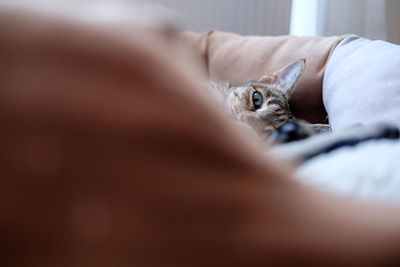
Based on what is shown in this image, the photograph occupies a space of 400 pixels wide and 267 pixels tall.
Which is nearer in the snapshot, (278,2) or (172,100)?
(172,100)

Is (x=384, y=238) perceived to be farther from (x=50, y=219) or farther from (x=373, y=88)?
(x=373, y=88)

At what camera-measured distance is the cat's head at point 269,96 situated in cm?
131

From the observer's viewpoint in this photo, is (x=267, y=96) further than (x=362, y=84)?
Yes

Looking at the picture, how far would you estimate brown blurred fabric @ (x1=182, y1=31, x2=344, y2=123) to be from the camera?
4.36 ft

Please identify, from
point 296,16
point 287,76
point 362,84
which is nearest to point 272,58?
point 287,76

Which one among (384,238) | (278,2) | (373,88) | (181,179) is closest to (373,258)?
(384,238)

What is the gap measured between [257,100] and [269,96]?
0.05m

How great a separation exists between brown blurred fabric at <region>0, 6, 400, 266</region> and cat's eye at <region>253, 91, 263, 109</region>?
3.75 feet

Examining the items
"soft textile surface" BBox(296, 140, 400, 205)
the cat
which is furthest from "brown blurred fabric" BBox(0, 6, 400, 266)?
the cat

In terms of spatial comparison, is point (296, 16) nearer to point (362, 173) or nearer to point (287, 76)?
point (287, 76)

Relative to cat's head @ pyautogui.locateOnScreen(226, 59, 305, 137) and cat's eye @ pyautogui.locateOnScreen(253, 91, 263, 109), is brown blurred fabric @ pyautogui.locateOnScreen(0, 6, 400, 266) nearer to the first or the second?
cat's head @ pyautogui.locateOnScreen(226, 59, 305, 137)

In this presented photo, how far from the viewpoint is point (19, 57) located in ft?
0.74

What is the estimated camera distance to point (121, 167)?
8.9 inches

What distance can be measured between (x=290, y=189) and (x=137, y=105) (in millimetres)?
122
